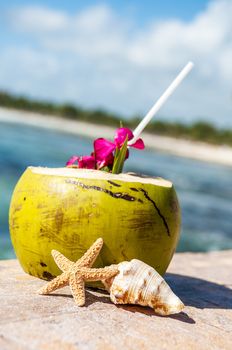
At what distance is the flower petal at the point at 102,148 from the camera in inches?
153

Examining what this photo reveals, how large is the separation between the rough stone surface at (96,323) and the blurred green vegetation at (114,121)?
61986mm

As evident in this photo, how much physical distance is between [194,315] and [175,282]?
3.49 feet

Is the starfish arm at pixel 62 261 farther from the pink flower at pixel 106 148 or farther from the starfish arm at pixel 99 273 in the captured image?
the pink flower at pixel 106 148

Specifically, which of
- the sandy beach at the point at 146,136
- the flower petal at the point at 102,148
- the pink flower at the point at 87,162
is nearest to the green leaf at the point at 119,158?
the flower petal at the point at 102,148

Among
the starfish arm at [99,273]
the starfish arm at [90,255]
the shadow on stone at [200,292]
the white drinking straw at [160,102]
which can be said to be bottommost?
the shadow on stone at [200,292]

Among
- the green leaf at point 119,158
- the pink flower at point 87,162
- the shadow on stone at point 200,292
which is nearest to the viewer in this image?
the green leaf at point 119,158

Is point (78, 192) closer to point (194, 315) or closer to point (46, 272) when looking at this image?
point (46, 272)

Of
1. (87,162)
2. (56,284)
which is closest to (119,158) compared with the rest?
(87,162)

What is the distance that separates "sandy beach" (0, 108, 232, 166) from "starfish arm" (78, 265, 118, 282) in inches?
1929

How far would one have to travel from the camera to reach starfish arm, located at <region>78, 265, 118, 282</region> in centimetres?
339

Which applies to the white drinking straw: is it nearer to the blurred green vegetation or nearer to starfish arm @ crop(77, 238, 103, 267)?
starfish arm @ crop(77, 238, 103, 267)

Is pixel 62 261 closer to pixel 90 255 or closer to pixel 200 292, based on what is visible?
pixel 90 255

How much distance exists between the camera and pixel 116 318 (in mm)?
3232

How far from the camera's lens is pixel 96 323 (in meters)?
3.11
